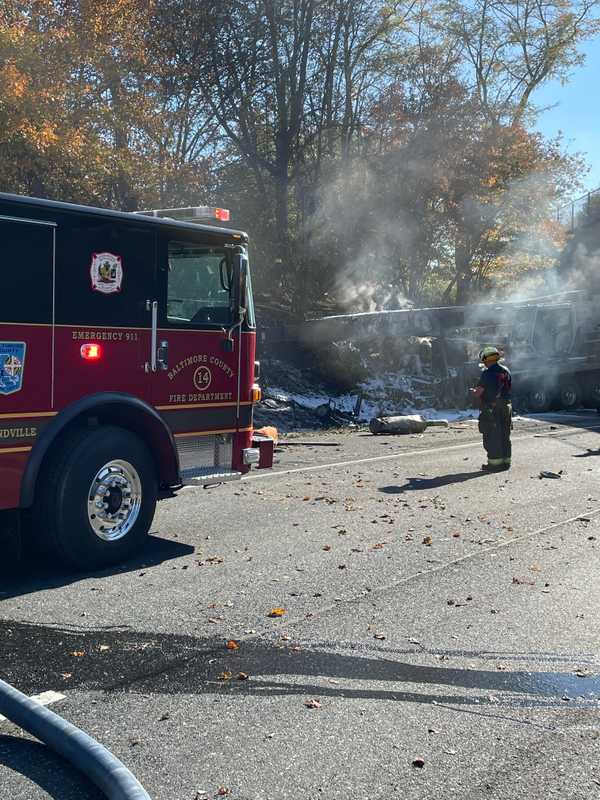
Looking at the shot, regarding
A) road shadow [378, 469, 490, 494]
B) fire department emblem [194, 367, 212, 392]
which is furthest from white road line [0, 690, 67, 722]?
road shadow [378, 469, 490, 494]

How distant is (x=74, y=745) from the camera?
3.45 metres

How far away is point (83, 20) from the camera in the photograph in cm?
1733

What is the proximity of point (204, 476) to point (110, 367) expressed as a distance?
4.47 ft

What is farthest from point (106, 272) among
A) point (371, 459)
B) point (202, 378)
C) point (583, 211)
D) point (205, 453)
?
point (583, 211)

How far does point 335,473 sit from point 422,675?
7052 millimetres

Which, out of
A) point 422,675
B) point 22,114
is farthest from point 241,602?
point 22,114

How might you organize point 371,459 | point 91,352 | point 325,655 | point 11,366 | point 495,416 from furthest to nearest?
point 371,459 → point 495,416 → point 91,352 → point 11,366 → point 325,655

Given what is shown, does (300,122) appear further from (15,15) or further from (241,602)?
(241,602)

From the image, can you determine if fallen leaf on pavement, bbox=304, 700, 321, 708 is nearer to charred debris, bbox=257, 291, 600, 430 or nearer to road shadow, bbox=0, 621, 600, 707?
road shadow, bbox=0, 621, 600, 707

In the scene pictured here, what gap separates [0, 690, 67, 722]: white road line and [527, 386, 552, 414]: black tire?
68.1 feet

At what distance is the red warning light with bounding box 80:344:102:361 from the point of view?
650 centimetres

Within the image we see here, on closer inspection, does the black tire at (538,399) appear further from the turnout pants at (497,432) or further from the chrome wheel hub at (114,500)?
the chrome wheel hub at (114,500)

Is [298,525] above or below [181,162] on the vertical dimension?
below

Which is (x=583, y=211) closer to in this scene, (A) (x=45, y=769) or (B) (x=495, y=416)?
(B) (x=495, y=416)
